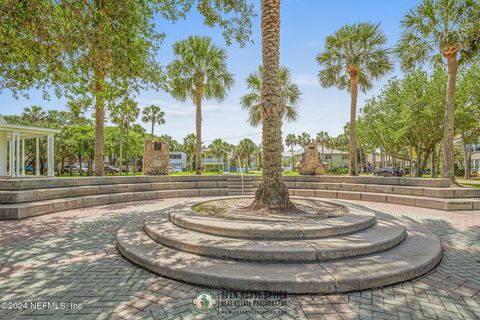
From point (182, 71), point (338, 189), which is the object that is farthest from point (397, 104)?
point (182, 71)

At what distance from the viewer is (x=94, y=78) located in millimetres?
6324

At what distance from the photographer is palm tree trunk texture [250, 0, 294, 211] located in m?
5.87

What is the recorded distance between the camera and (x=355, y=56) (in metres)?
14.3

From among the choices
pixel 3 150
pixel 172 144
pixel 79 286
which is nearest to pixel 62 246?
pixel 79 286

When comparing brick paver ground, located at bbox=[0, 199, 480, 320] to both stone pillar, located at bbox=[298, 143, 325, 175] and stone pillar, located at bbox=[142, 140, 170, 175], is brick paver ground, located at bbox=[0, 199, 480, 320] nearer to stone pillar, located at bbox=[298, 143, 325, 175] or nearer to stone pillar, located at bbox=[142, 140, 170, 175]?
stone pillar, located at bbox=[142, 140, 170, 175]

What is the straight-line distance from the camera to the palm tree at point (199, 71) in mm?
15859

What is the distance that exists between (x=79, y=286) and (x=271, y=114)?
15.5 feet

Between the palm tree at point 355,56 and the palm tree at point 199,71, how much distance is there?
21.6ft

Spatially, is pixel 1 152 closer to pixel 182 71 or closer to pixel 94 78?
pixel 182 71

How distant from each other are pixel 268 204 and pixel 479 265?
12.0 ft

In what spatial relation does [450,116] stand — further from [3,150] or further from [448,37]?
[3,150]

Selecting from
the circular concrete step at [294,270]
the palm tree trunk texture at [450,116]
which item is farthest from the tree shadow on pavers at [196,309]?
the palm tree trunk texture at [450,116]

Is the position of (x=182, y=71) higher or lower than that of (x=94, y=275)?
higher

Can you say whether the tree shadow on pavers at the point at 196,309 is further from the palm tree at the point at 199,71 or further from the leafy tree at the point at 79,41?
the palm tree at the point at 199,71
